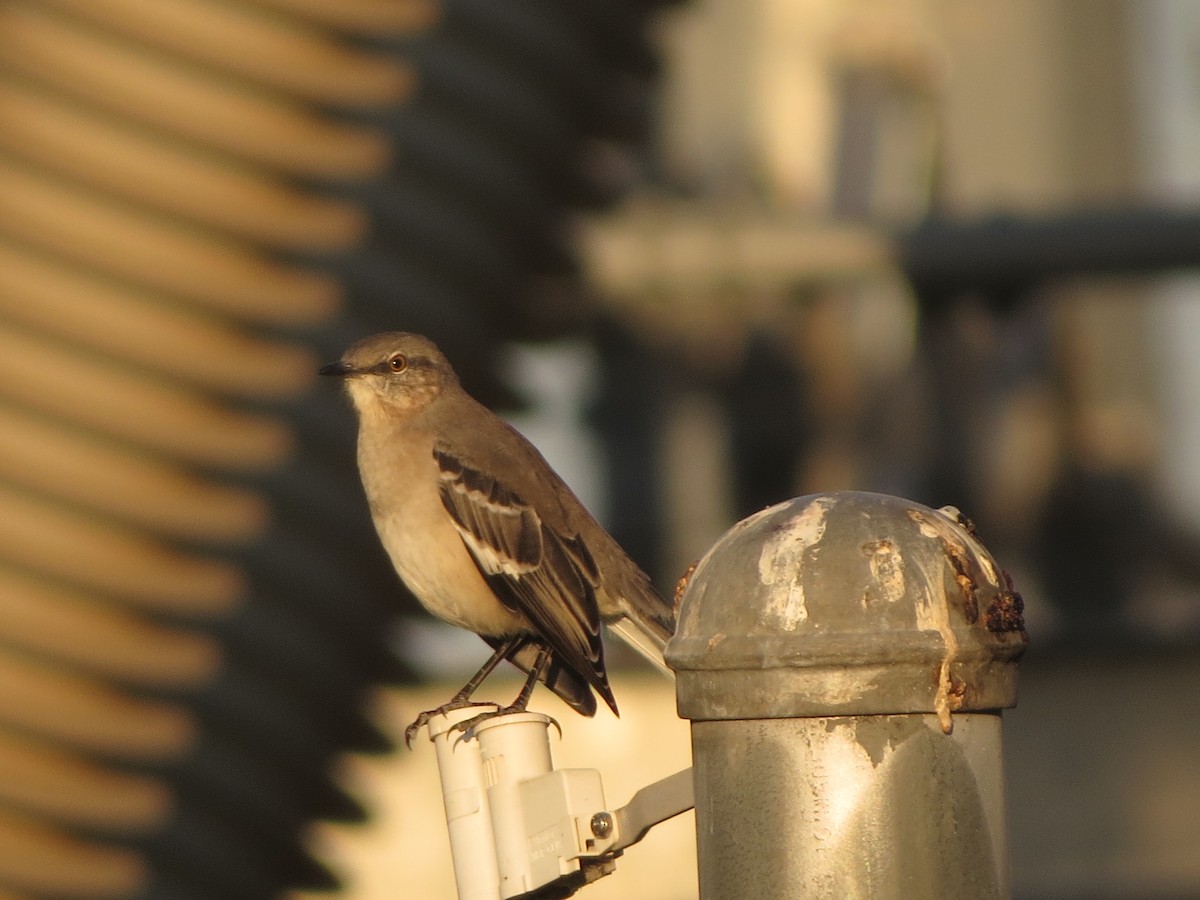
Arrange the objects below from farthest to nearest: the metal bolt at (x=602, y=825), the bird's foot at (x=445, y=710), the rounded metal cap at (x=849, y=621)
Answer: the bird's foot at (x=445, y=710) → the metal bolt at (x=602, y=825) → the rounded metal cap at (x=849, y=621)

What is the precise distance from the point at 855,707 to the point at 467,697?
178 centimetres

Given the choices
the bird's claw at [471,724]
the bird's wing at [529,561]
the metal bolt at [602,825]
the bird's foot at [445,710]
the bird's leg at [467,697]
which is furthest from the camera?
the bird's wing at [529,561]

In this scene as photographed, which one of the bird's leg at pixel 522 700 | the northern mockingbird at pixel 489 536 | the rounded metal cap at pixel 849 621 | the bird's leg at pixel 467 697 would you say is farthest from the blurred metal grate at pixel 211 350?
the rounded metal cap at pixel 849 621

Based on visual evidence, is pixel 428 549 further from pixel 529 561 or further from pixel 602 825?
pixel 602 825

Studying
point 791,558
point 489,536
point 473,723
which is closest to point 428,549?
point 489,536

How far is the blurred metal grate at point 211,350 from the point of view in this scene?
428 cm

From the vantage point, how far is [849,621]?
7.83 ft

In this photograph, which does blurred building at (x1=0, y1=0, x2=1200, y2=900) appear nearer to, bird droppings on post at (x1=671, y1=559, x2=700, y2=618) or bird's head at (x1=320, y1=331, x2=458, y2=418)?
bird's head at (x1=320, y1=331, x2=458, y2=418)

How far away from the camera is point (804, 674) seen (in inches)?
93.7

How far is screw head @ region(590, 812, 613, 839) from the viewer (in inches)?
106

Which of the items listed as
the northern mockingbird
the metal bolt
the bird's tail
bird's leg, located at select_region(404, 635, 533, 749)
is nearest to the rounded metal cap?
the metal bolt

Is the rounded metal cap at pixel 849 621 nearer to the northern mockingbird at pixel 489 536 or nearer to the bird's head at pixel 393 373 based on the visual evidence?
the northern mockingbird at pixel 489 536

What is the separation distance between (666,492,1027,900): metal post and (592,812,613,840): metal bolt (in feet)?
0.80

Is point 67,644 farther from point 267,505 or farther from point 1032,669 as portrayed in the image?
point 1032,669
